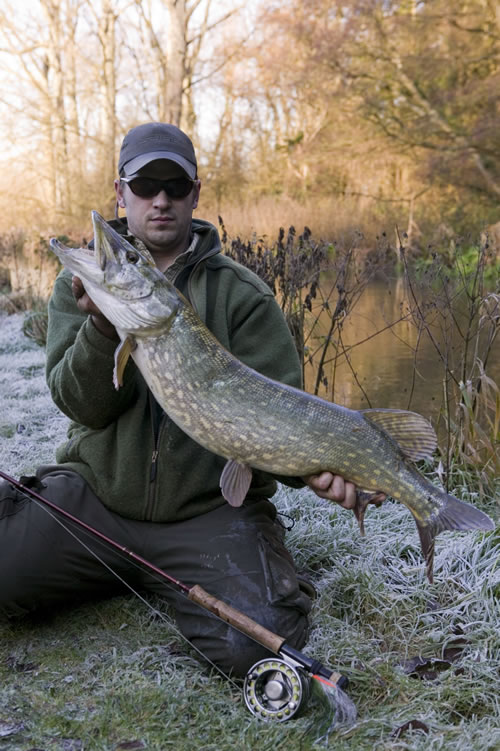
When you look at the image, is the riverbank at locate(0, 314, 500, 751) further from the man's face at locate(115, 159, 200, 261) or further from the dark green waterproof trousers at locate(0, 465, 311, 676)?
the man's face at locate(115, 159, 200, 261)

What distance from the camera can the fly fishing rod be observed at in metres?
1.71

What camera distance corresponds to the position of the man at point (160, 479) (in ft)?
6.59

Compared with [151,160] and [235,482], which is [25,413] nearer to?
[151,160]

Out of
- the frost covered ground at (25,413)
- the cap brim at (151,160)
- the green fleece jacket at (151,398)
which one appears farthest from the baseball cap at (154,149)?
the frost covered ground at (25,413)

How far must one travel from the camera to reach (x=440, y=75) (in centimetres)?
1620

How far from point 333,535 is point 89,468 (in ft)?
3.41

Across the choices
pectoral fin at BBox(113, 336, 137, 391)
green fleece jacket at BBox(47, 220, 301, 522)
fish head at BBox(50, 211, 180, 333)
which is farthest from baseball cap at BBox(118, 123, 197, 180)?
pectoral fin at BBox(113, 336, 137, 391)

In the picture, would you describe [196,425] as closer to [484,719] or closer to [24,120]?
[484,719]

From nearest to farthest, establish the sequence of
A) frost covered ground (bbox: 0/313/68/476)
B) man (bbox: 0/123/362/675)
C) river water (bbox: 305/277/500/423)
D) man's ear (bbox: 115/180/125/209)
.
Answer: man (bbox: 0/123/362/675)
man's ear (bbox: 115/180/125/209)
frost covered ground (bbox: 0/313/68/476)
river water (bbox: 305/277/500/423)

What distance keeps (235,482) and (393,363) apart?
13.9 feet

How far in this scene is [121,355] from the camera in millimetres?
1817

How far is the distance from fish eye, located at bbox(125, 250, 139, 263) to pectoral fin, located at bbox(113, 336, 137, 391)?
0.20m

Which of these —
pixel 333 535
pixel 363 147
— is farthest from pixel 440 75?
pixel 333 535

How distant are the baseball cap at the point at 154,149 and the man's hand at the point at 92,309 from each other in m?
0.61
